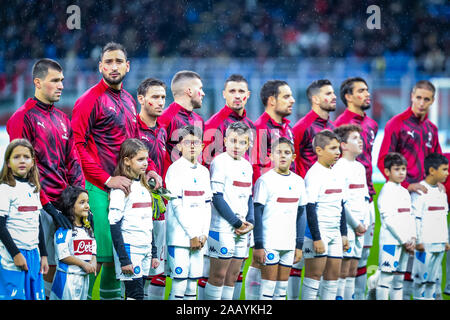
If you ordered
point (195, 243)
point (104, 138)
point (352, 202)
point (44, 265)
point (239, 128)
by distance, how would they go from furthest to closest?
point (352, 202) → point (239, 128) → point (104, 138) → point (195, 243) → point (44, 265)

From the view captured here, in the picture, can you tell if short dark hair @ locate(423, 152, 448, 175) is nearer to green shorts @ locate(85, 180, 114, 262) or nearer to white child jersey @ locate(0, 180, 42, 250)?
green shorts @ locate(85, 180, 114, 262)

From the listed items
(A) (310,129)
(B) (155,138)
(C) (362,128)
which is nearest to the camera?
(B) (155,138)

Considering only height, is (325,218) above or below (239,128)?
below

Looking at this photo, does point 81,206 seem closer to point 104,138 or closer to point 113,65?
point 104,138

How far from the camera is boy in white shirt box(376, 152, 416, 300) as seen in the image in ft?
17.7

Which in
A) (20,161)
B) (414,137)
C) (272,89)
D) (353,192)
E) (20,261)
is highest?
(272,89)

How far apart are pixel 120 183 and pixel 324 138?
5.39ft

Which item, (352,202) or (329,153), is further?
(352,202)

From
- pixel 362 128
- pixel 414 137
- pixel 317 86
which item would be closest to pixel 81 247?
pixel 317 86

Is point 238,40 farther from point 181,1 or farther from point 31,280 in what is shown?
point 31,280

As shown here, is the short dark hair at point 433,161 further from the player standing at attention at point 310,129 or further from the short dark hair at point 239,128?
the short dark hair at point 239,128

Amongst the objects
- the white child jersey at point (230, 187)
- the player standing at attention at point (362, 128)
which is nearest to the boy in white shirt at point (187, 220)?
the white child jersey at point (230, 187)

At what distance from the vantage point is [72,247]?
169 inches
